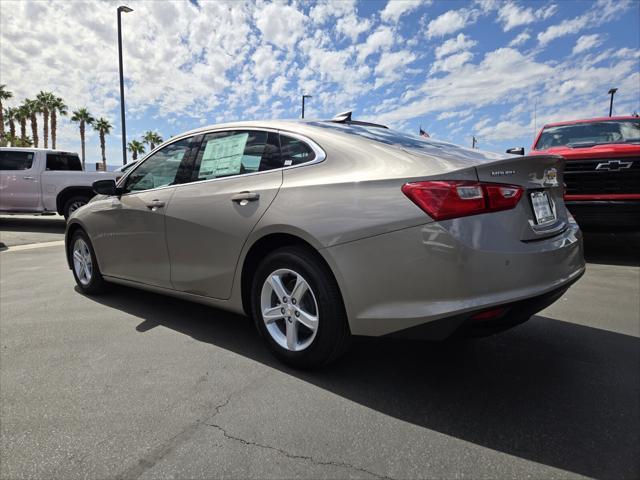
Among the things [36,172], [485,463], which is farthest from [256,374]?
[36,172]

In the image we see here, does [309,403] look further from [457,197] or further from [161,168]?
[161,168]

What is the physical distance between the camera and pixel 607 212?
5910 mm

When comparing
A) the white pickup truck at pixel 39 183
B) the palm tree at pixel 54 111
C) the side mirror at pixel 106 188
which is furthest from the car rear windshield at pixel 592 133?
the palm tree at pixel 54 111

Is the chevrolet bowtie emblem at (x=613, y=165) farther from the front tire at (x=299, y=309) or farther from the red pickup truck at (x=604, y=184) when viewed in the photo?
the front tire at (x=299, y=309)

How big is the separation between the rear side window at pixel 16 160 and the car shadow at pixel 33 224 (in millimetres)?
1436

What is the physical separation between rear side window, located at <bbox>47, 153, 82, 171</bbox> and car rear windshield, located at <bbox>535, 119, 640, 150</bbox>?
1028 cm

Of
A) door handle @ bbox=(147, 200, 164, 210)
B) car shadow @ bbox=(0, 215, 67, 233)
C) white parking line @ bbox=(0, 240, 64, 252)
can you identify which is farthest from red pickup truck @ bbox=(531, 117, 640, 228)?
car shadow @ bbox=(0, 215, 67, 233)

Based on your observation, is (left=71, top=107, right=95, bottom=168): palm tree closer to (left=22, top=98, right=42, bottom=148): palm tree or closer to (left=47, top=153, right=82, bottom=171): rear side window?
(left=22, top=98, right=42, bottom=148): palm tree

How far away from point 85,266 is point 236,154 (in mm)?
2415

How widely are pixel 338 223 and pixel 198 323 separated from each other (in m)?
1.86

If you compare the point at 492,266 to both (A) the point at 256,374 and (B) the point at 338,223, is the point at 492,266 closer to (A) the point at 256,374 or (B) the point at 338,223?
(B) the point at 338,223

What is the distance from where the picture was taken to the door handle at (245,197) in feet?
9.38

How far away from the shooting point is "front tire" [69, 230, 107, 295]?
4438mm

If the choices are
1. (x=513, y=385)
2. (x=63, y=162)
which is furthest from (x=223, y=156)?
(x=63, y=162)
